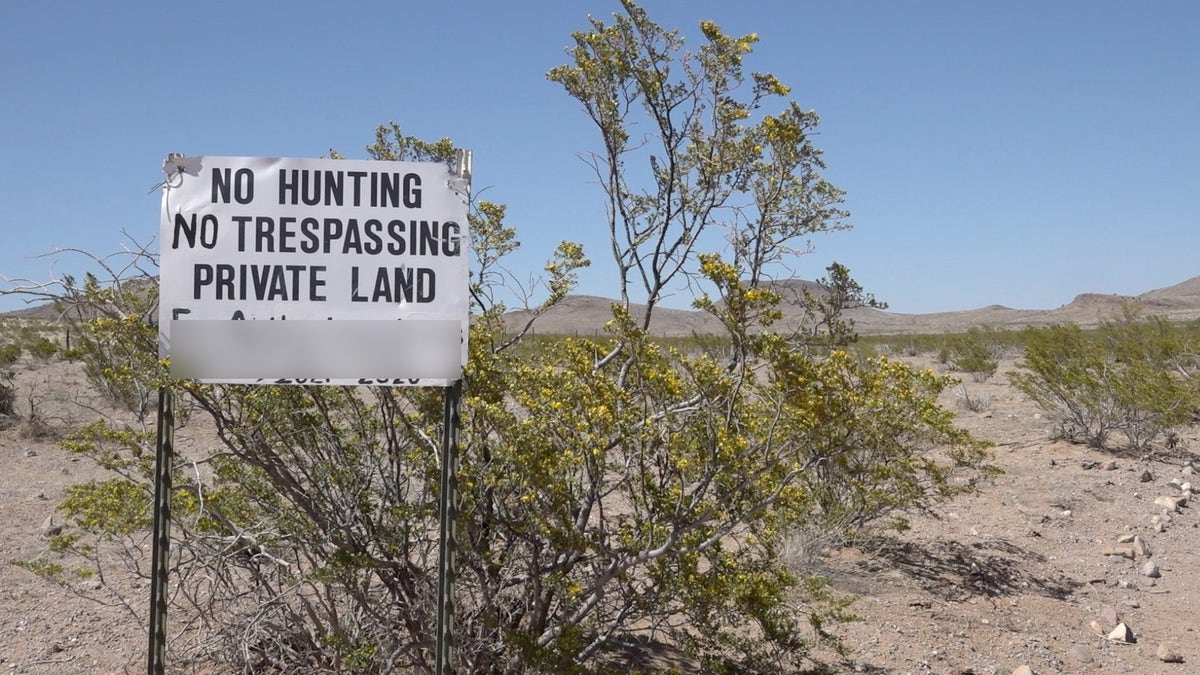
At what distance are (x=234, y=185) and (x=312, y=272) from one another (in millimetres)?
420

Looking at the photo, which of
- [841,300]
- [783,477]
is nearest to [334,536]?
[783,477]

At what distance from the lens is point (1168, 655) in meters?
6.24

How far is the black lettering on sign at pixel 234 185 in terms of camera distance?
3.52m

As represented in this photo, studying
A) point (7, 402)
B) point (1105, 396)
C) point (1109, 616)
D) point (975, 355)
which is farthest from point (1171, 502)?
point (7, 402)

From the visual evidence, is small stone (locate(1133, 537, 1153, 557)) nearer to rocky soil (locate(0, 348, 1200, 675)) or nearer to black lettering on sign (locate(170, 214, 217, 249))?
rocky soil (locate(0, 348, 1200, 675))

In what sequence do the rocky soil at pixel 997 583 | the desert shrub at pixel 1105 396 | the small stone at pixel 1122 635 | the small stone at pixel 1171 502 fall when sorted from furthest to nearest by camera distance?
the desert shrub at pixel 1105 396 < the small stone at pixel 1171 502 < the small stone at pixel 1122 635 < the rocky soil at pixel 997 583

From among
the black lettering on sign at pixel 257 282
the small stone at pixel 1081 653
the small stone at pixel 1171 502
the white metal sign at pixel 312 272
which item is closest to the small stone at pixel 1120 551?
the small stone at pixel 1171 502

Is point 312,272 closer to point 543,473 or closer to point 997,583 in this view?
point 543,473

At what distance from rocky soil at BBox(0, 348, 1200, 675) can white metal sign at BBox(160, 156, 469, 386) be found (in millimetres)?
2913

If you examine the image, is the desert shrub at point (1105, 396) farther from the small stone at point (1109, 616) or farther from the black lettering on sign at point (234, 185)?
the black lettering on sign at point (234, 185)

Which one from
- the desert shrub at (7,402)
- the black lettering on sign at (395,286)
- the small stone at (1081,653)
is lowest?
the small stone at (1081,653)

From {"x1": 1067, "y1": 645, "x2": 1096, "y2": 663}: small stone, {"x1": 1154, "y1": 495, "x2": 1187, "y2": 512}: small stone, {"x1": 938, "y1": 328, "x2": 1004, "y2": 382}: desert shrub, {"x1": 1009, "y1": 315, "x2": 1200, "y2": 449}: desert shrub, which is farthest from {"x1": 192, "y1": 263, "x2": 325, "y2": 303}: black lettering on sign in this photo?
{"x1": 938, "y1": 328, "x2": 1004, "y2": 382}: desert shrub

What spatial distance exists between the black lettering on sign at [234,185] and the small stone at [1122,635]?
19.9ft

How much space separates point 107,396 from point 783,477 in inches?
537
